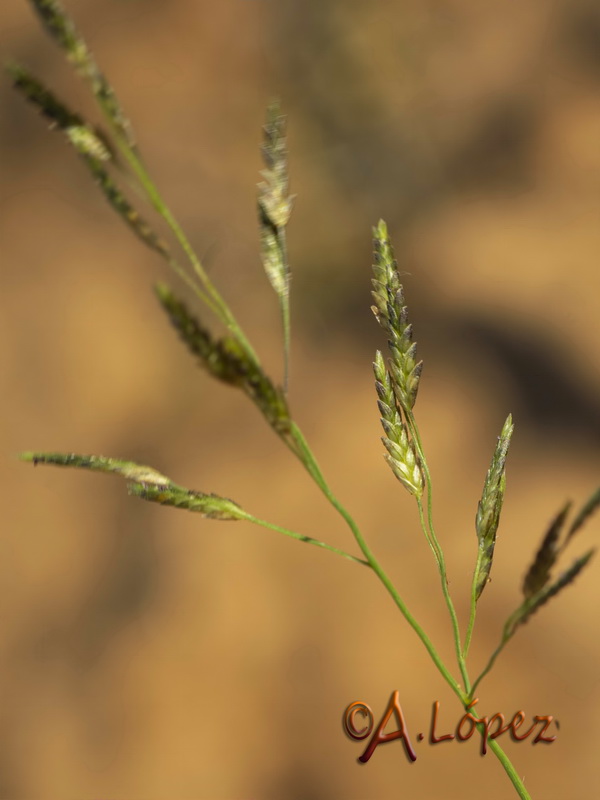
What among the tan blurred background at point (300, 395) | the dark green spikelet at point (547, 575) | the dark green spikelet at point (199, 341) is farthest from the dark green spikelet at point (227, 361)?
the tan blurred background at point (300, 395)

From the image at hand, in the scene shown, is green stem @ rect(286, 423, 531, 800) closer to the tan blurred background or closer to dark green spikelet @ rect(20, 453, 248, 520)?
dark green spikelet @ rect(20, 453, 248, 520)

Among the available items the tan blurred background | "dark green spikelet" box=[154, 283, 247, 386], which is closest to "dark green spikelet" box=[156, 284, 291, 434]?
"dark green spikelet" box=[154, 283, 247, 386]

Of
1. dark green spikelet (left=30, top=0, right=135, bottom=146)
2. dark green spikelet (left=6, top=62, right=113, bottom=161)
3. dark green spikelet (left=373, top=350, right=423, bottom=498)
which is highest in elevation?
dark green spikelet (left=30, top=0, right=135, bottom=146)

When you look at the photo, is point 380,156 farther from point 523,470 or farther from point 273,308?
point 523,470

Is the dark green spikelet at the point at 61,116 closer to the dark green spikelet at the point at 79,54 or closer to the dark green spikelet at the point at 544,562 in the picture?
the dark green spikelet at the point at 79,54

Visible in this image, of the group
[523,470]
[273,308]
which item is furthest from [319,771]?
[273,308]

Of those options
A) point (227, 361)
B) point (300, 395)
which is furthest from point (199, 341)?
point (300, 395)
